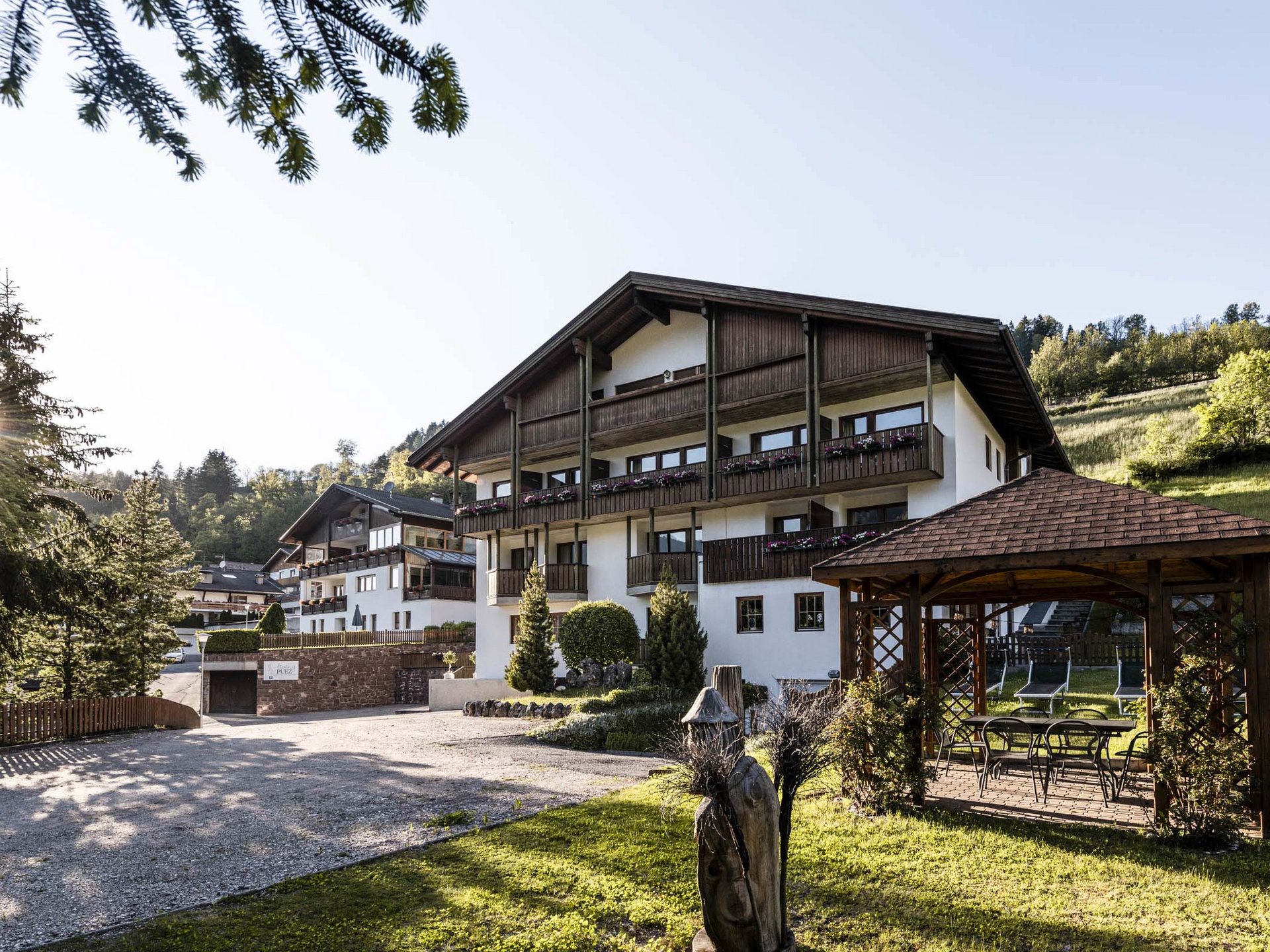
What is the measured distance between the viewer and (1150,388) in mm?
73250

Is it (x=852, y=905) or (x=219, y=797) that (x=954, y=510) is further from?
(x=219, y=797)

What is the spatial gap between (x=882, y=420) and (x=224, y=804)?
18079mm

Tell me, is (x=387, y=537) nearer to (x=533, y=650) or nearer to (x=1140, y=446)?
(x=533, y=650)

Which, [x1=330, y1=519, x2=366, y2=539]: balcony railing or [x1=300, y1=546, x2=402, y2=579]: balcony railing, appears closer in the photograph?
[x1=300, y1=546, x2=402, y2=579]: balcony railing

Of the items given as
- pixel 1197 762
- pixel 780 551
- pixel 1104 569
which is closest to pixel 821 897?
pixel 1197 762

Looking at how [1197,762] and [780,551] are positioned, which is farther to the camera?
[780,551]

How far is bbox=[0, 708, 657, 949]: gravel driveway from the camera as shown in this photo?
311 inches

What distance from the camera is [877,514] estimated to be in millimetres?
A: 24156

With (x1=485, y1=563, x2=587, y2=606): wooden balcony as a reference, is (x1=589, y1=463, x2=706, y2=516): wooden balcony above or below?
above

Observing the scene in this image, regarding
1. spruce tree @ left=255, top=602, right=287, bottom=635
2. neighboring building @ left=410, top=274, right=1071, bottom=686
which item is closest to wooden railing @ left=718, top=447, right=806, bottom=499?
neighboring building @ left=410, top=274, right=1071, bottom=686

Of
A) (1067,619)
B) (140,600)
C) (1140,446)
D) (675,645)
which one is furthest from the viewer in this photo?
(1140,446)

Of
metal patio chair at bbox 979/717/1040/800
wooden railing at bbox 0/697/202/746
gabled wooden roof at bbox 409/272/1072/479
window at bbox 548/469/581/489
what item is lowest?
wooden railing at bbox 0/697/202/746

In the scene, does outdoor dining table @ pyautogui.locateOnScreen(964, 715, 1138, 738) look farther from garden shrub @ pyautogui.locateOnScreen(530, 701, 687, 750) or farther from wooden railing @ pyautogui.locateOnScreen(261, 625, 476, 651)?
wooden railing @ pyautogui.locateOnScreen(261, 625, 476, 651)

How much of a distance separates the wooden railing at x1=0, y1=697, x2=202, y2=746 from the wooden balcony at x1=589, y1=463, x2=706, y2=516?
42.5 ft
